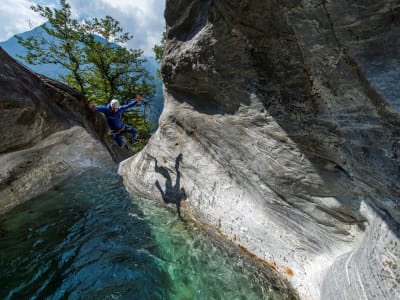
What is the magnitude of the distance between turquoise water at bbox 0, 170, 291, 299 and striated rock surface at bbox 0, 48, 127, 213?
139 centimetres

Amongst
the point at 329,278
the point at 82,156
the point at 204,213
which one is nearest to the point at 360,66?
the point at 329,278

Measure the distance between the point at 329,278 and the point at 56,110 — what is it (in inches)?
503

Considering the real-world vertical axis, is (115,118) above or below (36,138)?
above

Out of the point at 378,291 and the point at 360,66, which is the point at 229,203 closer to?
the point at 378,291

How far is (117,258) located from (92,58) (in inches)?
891

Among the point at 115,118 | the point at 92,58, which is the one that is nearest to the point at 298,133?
the point at 115,118

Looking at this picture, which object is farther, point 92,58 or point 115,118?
point 92,58

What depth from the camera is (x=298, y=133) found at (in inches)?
161

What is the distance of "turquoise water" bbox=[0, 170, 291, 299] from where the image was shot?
13.3 ft

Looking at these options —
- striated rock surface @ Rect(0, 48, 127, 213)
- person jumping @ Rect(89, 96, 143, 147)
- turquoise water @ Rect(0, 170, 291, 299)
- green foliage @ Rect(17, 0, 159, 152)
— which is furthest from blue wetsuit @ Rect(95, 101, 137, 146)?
green foliage @ Rect(17, 0, 159, 152)

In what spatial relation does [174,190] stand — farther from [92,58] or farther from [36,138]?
[92,58]

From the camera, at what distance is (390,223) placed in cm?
274

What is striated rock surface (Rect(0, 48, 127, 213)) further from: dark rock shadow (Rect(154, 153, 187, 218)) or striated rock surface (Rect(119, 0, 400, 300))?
striated rock surface (Rect(119, 0, 400, 300))

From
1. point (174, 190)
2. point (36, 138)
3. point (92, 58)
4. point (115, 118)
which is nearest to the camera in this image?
point (174, 190)
